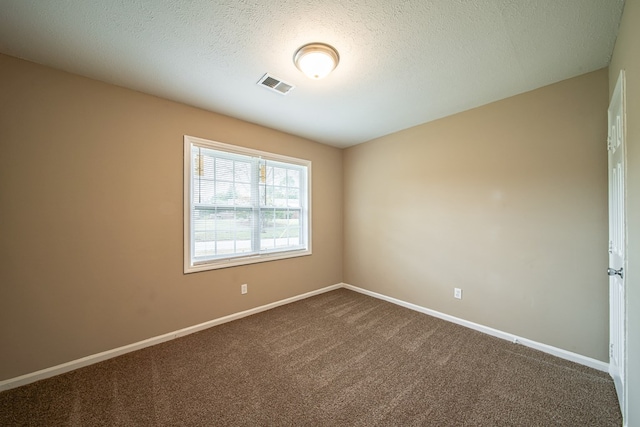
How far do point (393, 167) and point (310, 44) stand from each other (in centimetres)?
227

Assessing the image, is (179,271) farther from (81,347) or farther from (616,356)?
(616,356)

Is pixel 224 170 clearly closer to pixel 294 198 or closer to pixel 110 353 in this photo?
pixel 294 198

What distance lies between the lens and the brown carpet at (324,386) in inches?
60.8

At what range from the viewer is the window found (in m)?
2.73

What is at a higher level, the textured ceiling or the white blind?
the textured ceiling

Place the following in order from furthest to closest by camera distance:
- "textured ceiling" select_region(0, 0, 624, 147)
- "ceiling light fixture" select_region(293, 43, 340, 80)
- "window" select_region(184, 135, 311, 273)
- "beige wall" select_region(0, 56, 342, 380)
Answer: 1. "window" select_region(184, 135, 311, 273)
2. "beige wall" select_region(0, 56, 342, 380)
3. "ceiling light fixture" select_region(293, 43, 340, 80)
4. "textured ceiling" select_region(0, 0, 624, 147)

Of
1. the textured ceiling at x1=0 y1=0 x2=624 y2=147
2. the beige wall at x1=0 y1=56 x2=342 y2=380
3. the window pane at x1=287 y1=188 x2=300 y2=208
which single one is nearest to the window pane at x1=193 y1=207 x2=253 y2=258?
the beige wall at x1=0 y1=56 x2=342 y2=380

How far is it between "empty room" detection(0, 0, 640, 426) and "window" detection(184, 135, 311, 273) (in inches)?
1.1

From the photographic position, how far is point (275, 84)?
7.38 ft

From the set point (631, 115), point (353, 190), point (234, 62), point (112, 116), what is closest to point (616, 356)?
point (631, 115)

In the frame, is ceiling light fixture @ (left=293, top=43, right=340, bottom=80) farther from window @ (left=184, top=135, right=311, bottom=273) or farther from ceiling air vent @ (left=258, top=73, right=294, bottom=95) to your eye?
window @ (left=184, top=135, right=311, bottom=273)

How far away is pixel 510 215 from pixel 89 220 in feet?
13.5

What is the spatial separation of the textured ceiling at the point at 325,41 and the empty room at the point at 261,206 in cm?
2

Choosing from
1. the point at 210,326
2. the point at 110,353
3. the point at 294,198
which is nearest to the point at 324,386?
the point at 210,326
